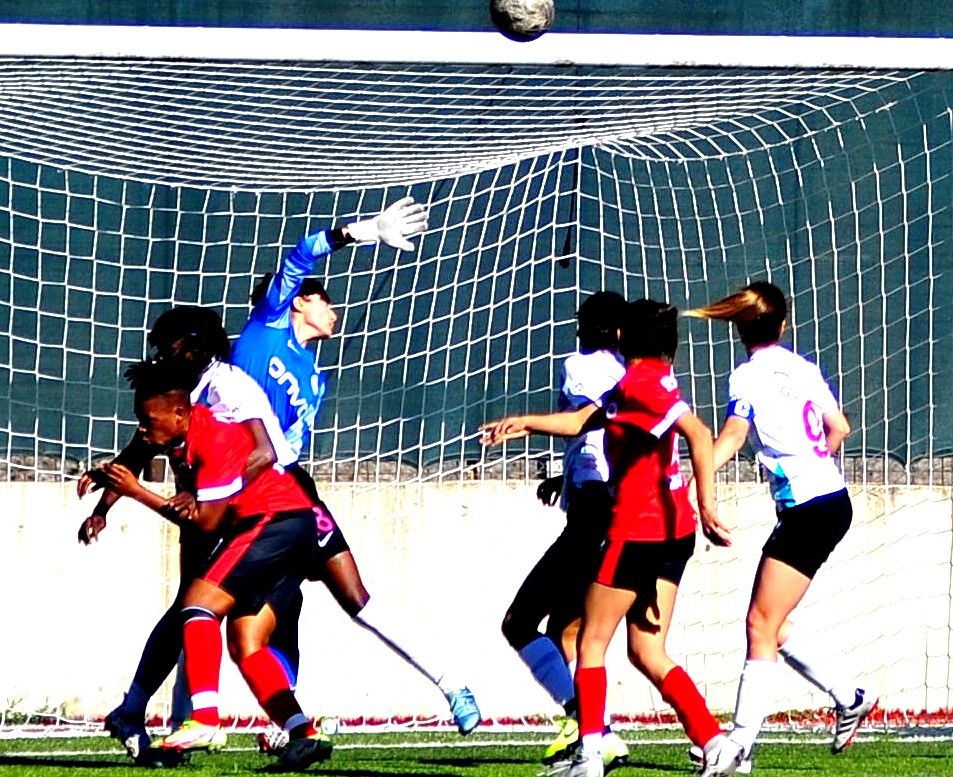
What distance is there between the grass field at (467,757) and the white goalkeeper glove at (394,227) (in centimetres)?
196

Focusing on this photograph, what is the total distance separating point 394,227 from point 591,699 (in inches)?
80.7

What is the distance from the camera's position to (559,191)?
34.4 feet

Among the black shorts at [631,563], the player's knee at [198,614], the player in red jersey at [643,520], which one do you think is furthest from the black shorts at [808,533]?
the player's knee at [198,614]

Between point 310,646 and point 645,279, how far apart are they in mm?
2467

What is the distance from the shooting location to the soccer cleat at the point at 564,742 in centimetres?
746

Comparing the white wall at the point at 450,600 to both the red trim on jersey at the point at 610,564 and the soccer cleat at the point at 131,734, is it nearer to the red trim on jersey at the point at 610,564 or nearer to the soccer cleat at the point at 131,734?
Result: the soccer cleat at the point at 131,734

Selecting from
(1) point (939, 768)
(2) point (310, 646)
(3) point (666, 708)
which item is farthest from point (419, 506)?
(1) point (939, 768)

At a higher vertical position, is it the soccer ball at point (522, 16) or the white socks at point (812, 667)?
the soccer ball at point (522, 16)

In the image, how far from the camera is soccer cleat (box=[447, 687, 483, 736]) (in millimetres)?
8172

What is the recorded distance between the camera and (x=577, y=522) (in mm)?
8141

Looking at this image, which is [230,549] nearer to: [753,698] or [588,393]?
[588,393]

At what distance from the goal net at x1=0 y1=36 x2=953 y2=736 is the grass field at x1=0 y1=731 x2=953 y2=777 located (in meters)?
1.00

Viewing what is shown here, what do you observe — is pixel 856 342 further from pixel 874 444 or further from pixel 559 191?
pixel 559 191

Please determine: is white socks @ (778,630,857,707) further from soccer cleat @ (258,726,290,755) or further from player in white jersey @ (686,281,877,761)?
soccer cleat @ (258,726,290,755)
